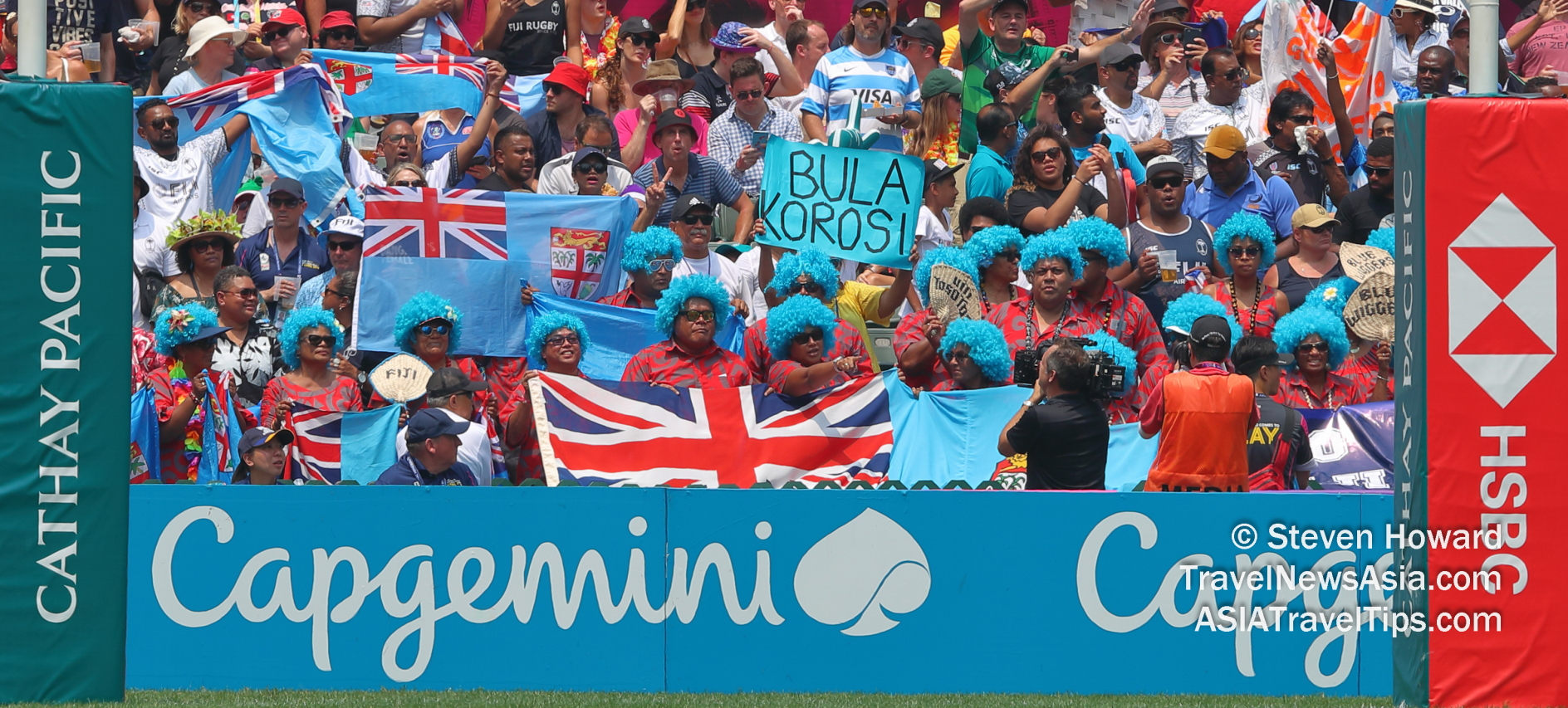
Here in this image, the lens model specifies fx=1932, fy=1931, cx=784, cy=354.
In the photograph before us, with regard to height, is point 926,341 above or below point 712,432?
above

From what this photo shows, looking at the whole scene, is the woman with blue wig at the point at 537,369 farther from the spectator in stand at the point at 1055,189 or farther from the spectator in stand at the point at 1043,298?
the spectator in stand at the point at 1055,189

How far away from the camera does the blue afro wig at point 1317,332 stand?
34.6 ft

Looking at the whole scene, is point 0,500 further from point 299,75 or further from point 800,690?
point 299,75

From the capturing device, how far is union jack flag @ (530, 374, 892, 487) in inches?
394

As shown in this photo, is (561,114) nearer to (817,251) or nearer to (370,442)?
(817,251)

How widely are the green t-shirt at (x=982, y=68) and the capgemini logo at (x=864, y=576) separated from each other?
6093mm

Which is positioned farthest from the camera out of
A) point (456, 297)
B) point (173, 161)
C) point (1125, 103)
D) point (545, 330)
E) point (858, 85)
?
point (1125, 103)

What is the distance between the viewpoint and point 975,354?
1031cm

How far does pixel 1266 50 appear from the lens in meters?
14.1

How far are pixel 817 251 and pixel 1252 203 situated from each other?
3361 millimetres

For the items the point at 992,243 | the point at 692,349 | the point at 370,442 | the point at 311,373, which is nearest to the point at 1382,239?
the point at 992,243

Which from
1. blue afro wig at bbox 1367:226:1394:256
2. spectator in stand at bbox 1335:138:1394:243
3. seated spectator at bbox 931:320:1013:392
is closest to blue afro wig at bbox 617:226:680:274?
seated spectator at bbox 931:320:1013:392

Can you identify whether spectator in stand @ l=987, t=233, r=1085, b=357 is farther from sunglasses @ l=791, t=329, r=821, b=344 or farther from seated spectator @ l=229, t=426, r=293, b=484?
seated spectator @ l=229, t=426, r=293, b=484

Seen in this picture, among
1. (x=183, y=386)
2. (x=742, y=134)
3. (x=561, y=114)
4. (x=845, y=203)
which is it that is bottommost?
(x=183, y=386)
